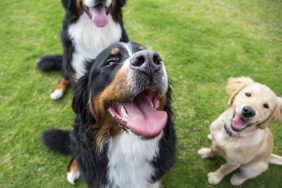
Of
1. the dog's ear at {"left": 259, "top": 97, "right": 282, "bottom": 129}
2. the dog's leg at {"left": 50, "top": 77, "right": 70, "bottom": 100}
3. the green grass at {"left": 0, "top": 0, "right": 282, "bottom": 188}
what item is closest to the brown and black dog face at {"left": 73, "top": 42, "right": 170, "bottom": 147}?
the dog's ear at {"left": 259, "top": 97, "right": 282, "bottom": 129}

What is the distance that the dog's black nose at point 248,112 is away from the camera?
103 inches

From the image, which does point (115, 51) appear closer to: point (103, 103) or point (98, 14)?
point (103, 103)

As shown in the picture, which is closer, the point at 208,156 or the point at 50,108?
the point at 208,156

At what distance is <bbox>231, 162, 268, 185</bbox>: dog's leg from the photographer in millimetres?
3062

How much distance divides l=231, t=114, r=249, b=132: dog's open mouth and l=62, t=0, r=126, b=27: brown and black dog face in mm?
1662

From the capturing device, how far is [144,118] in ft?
6.76

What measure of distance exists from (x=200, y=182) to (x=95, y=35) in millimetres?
2022

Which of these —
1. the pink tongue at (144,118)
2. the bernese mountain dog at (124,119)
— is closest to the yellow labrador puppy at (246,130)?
the bernese mountain dog at (124,119)

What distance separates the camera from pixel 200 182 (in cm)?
339

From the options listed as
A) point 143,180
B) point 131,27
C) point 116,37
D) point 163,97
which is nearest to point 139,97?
point 163,97

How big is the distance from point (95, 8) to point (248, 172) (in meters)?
2.34

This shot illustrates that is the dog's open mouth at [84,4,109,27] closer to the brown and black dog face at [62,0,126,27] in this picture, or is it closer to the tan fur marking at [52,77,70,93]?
the brown and black dog face at [62,0,126,27]

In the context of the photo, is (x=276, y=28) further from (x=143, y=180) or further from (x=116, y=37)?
(x=143, y=180)

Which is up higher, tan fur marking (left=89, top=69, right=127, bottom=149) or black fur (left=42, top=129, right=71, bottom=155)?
tan fur marking (left=89, top=69, right=127, bottom=149)
